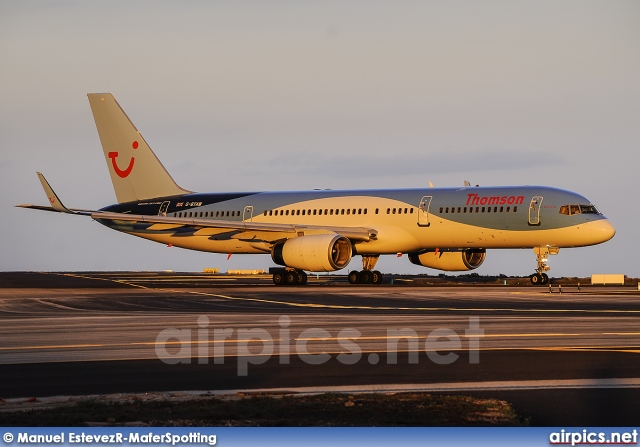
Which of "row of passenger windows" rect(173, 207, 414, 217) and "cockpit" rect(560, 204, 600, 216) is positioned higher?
"row of passenger windows" rect(173, 207, 414, 217)

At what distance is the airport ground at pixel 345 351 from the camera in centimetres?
1392

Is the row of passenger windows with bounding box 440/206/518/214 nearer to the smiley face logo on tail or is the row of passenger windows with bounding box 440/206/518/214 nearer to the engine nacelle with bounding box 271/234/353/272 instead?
the engine nacelle with bounding box 271/234/353/272

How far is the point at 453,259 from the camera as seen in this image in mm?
53406

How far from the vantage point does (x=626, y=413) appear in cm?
1170

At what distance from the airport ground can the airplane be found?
14.6 m

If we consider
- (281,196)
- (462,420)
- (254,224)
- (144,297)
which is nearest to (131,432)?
(462,420)

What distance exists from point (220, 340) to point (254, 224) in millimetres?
31294

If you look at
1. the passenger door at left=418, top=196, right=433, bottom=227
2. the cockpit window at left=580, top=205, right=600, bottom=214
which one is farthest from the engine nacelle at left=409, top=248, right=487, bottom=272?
the cockpit window at left=580, top=205, right=600, bottom=214

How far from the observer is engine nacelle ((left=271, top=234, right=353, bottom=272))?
48.4 metres

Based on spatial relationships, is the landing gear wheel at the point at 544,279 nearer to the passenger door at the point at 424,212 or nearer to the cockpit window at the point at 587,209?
the cockpit window at the point at 587,209

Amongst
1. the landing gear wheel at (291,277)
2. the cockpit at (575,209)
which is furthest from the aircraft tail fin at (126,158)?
the cockpit at (575,209)

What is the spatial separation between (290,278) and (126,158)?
1492cm

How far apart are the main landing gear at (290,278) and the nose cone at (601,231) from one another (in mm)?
14058

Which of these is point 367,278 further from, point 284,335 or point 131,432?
point 131,432
